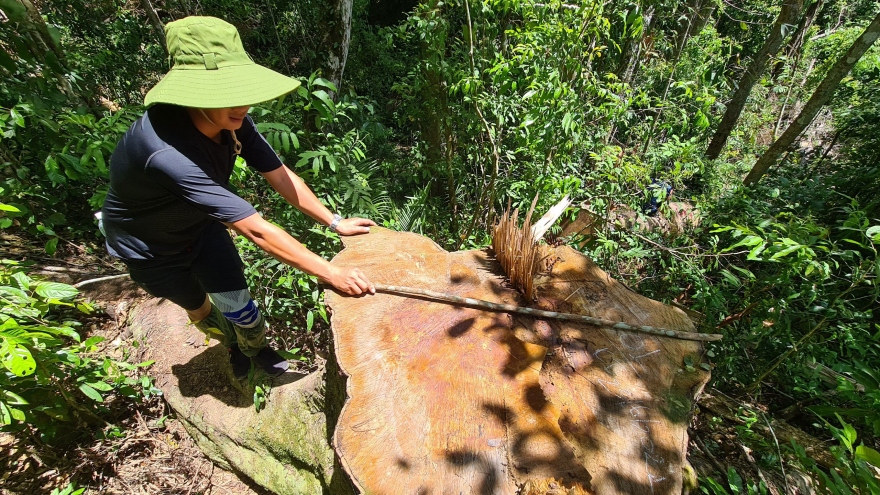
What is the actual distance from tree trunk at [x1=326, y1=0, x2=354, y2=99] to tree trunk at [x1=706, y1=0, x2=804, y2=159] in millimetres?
5415

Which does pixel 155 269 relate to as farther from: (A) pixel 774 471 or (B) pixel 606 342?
(A) pixel 774 471

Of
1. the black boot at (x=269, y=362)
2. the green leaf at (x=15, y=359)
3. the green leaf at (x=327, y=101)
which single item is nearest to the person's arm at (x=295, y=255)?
the green leaf at (x=15, y=359)

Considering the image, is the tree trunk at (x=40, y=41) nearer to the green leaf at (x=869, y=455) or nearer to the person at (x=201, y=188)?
the person at (x=201, y=188)

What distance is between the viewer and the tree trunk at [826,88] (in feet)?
11.0

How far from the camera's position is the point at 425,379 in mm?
1425

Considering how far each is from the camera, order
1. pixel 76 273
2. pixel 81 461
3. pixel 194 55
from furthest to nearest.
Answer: pixel 76 273 → pixel 81 461 → pixel 194 55

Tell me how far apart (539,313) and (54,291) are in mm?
2238

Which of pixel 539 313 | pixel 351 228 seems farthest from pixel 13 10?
pixel 539 313

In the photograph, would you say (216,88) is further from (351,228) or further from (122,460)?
(122,460)

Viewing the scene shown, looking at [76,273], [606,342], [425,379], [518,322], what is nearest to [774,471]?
[606,342]

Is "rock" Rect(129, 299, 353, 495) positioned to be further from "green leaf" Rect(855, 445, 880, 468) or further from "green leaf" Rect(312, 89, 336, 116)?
"green leaf" Rect(855, 445, 880, 468)

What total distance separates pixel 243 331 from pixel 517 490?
1.85 metres

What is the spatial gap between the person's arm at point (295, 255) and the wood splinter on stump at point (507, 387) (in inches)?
3.5

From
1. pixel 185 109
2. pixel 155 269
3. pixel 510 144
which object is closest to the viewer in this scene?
pixel 185 109
